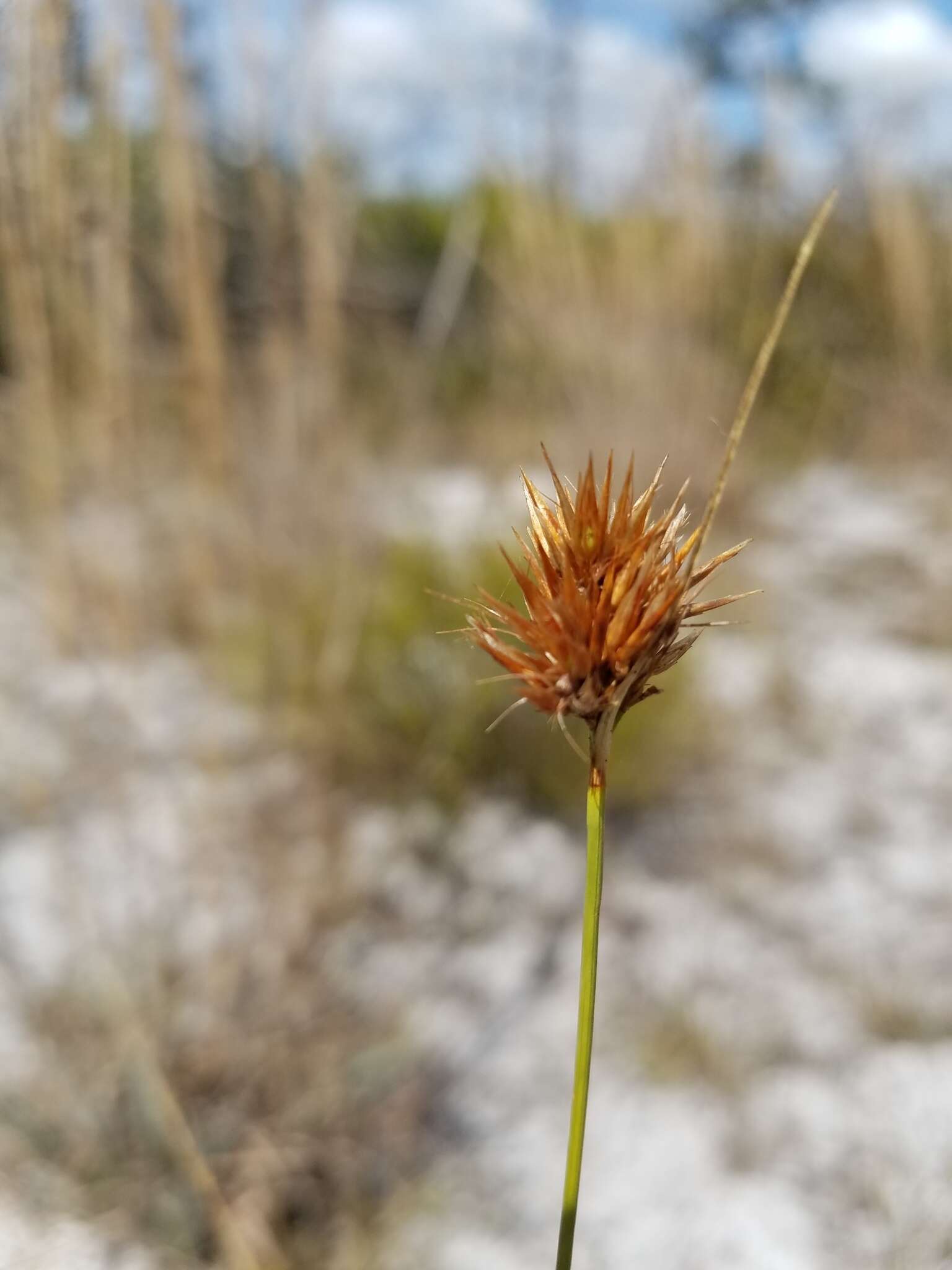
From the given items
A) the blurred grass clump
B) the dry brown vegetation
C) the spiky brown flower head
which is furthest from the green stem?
the blurred grass clump

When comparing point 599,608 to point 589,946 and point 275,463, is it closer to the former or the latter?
point 589,946

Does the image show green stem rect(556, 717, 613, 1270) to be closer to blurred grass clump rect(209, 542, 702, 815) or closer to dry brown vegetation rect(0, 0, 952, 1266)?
dry brown vegetation rect(0, 0, 952, 1266)

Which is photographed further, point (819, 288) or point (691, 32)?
point (819, 288)

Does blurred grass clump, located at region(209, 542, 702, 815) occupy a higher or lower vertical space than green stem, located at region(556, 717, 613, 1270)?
higher

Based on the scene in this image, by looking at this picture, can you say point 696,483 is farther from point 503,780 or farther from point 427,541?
point 503,780

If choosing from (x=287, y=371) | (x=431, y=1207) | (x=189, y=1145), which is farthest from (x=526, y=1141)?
(x=287, y=371)

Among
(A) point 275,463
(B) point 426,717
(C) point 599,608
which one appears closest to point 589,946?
(C) point 599,608
